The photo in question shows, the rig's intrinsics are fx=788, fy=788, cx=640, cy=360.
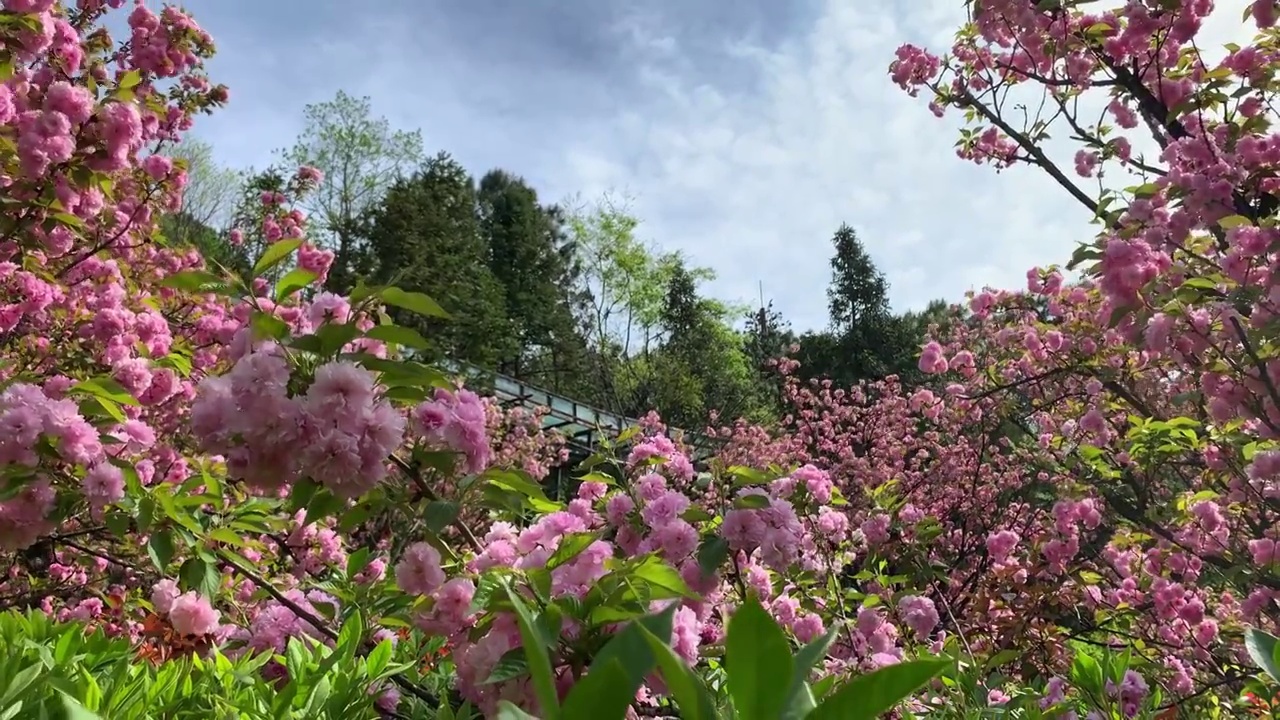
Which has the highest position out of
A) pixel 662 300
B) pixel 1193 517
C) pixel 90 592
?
pixel 662 300

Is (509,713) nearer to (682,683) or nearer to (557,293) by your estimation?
(682,683)

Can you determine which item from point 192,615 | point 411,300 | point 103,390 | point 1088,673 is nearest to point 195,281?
point 411,300

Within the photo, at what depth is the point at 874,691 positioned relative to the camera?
21.3 inches

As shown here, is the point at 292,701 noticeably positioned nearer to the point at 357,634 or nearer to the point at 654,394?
the point at 357,634

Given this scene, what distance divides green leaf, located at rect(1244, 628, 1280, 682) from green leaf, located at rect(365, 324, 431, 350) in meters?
1.19

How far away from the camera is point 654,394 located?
2247cm

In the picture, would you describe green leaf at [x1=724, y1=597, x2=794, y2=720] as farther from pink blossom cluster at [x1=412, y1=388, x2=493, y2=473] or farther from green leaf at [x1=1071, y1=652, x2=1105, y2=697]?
green leaf at [x1=1071, y1=652, x2=1105, y2=697]

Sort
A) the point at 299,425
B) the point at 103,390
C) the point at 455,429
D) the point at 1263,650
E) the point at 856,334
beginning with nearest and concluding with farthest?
the point at 1263,650
the point at 299,425
the point at 455,429
the point at 103,390
the point at 856,334

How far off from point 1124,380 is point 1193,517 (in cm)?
104

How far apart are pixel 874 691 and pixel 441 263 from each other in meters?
21.6

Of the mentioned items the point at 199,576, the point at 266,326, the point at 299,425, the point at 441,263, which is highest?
the point at 441,263

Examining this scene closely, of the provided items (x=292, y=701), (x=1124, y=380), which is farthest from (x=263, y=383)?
(x=1124, y=380)

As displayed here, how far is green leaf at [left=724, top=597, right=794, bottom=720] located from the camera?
54 centimetres

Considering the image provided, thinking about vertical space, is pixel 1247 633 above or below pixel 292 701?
above
